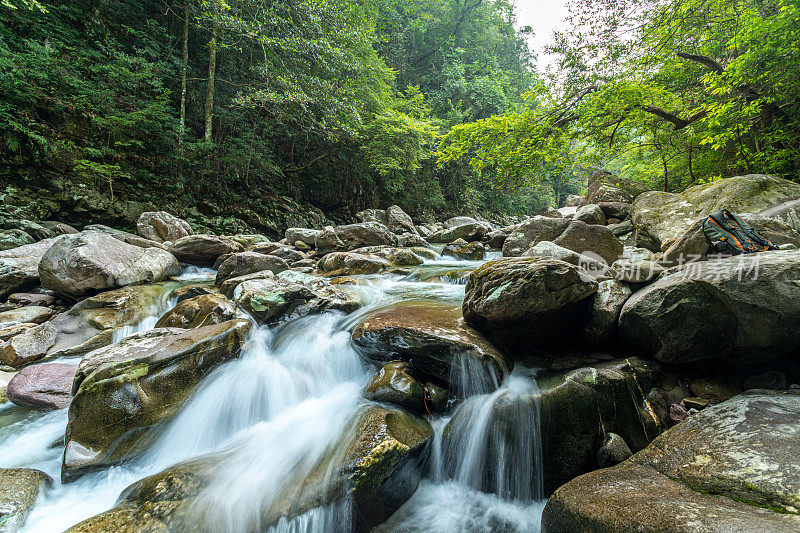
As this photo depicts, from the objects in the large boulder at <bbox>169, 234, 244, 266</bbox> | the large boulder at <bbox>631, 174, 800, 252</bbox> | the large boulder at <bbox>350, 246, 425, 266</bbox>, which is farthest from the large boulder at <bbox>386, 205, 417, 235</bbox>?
the large boulder at <bbox>631, 174, 800, 252</bbox>

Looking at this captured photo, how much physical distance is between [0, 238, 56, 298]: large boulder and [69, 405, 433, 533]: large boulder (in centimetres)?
598

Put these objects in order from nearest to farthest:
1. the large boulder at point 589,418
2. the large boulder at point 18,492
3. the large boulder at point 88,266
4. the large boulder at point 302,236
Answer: the large boulder at point 18,492 < the large boulder at point 589,418 < the large boulder at point 88,266 < the large boulder at point 302,236

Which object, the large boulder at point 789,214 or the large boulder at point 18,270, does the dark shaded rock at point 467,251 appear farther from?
the large boulder at point 18,270

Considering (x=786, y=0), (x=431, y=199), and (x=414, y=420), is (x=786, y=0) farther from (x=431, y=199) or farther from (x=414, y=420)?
(x=431, y=199)

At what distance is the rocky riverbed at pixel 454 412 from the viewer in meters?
1.78

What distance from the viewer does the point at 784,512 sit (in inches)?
49.3

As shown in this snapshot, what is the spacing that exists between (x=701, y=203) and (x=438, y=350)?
6765 mm

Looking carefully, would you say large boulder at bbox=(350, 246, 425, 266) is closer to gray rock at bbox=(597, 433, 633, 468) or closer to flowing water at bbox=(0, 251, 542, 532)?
flowing water at bbox=(0, 251, 542, 532)

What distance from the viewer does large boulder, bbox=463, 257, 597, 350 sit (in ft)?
9.48

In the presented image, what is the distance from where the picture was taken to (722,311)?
7.74 feet

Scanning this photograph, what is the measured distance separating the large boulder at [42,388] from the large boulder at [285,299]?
1.95 m

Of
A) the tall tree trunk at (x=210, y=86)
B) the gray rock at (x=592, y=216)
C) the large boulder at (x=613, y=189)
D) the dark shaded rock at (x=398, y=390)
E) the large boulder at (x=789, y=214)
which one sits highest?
the tall tree trunk at (x=210, y=86)

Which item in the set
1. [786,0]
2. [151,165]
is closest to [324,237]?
[151,165]

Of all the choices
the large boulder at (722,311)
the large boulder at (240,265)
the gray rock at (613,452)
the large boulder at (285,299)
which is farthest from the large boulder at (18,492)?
the large boulder at (722,311)
